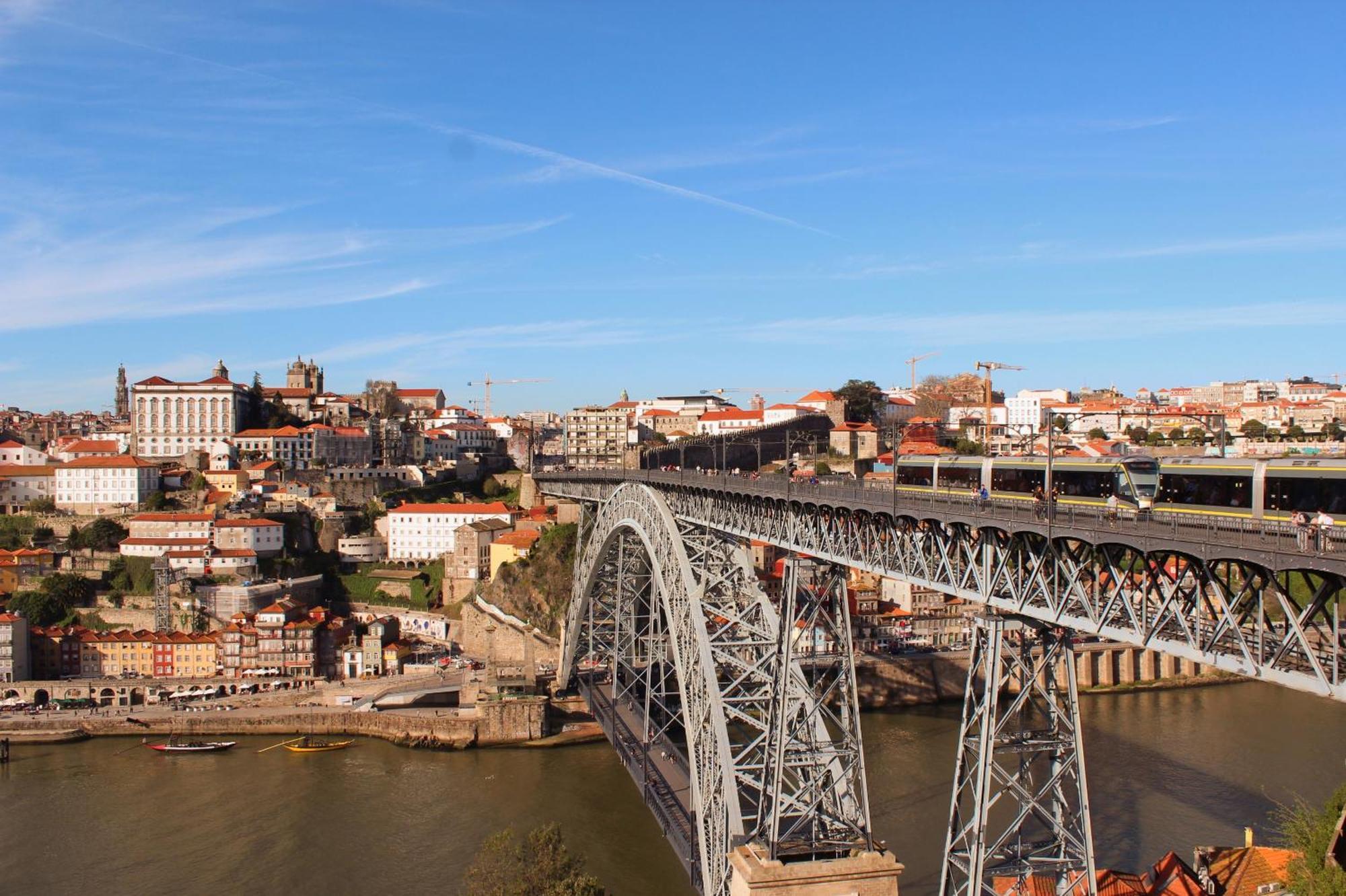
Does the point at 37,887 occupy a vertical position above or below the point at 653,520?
below

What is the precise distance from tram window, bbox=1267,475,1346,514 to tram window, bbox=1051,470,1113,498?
189 centimetres

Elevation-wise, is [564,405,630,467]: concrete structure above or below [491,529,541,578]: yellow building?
above

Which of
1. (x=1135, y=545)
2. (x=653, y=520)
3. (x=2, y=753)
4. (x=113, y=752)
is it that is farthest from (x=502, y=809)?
(x=1135, y=545)

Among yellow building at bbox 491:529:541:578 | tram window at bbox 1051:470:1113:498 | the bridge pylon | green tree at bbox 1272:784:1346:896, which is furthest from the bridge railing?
yellow building at bbox 491:529:541:578

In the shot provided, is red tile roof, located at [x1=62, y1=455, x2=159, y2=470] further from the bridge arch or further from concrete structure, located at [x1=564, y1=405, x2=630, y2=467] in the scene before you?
the bridge arch

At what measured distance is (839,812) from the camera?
521 inches

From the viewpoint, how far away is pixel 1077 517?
938 cm

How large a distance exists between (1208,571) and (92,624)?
141ft

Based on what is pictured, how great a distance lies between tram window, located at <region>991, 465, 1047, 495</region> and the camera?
456 inches

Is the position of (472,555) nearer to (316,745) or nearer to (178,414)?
(316,745)

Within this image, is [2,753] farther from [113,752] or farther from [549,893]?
[549,893]

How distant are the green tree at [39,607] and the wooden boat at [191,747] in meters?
13.0

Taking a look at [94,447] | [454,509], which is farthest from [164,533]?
[94,447]

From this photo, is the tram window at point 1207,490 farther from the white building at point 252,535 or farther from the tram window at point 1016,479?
the white building at point 252,535
